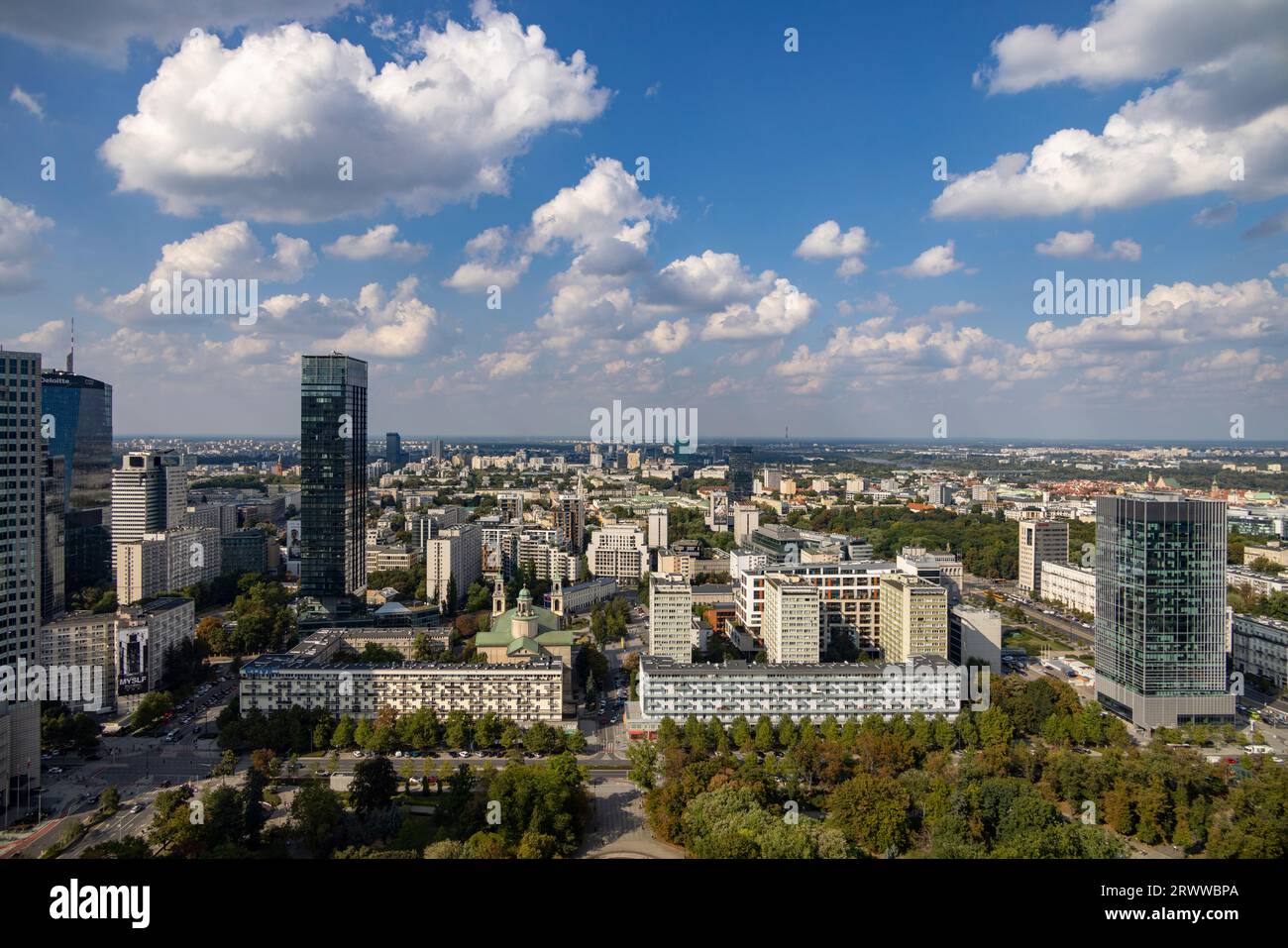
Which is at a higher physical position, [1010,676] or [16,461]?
[16,461]

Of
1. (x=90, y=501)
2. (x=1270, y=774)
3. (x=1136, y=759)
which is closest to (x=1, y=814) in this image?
(x=1136, y=759)

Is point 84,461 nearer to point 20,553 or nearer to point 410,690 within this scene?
point 20,553

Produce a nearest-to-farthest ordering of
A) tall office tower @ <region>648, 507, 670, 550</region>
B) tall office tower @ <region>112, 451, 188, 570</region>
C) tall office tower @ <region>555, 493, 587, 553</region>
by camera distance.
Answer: tall office tower @ <region>112, 451, 188, 570</region>
tall office tower @ <region>555, 493, 587, 553</region>
tall office tower @ <region>648, 507, 670, 550</region>

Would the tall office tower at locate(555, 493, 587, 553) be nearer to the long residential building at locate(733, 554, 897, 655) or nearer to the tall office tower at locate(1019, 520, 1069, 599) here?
the long residential building at locate(733, 554, 897, 655)

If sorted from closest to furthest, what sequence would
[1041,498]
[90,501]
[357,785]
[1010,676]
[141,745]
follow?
1. [357,785]
2. [141,745]
3. [1010,676]
4. [90,501]
5. [1041,498]

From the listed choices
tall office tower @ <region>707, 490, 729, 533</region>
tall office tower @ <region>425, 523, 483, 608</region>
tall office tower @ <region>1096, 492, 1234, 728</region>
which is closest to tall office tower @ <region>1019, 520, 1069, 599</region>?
tall office tower @ <region>1096, 492, 1234, 728</region>

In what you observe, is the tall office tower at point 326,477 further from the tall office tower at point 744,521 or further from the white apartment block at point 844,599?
the tall office tower at point 744,521

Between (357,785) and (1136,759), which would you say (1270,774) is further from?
(357,785)
